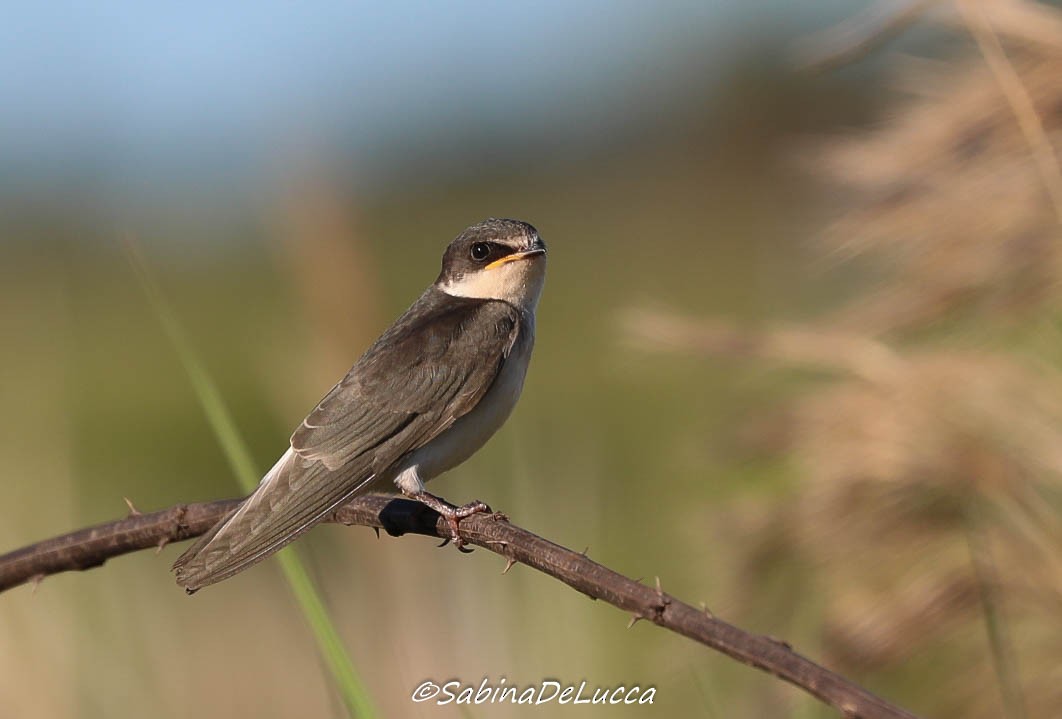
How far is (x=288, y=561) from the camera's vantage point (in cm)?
240

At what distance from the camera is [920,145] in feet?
11.3

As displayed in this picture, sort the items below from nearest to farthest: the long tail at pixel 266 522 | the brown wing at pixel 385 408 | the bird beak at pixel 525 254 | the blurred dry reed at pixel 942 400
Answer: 1. the long tail at pixel 266 522
2. the brown wing at pixel 385 408
3. the blurred dry reed at pixel 942 400
4. the bird beak at pixel 525 254

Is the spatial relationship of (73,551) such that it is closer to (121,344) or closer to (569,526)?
(569,526)

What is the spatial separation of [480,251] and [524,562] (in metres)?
1.89

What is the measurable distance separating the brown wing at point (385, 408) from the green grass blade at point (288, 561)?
0.16m

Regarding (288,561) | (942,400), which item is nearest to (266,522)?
(288,561)

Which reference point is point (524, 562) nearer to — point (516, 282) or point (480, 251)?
point (516, 282)

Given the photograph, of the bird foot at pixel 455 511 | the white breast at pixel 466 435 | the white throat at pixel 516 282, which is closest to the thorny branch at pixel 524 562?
the bird foot at pixel 455 511

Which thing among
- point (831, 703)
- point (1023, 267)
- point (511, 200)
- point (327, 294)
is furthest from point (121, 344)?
point (831, 703)

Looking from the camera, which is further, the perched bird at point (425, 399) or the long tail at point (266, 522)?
the perched bird at point (425, 399)

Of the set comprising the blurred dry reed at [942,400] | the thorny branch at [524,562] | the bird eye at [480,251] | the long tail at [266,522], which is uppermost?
the thorny branch at [524,562]

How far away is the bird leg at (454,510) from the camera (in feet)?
9.52

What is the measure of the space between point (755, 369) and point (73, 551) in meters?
2.28

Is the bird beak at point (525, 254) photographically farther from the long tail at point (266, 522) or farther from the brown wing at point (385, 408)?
the long tail at point (266, 522)
